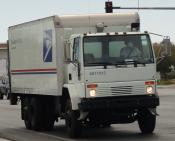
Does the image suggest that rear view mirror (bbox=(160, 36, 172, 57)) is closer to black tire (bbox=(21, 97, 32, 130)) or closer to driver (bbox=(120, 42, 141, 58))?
driver (bbox=(120, 42, 141, 58))

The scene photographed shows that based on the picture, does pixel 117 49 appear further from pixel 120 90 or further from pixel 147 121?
pixel 147 121

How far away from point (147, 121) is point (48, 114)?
368cm

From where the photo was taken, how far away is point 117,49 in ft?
52.5

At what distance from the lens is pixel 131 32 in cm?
1633

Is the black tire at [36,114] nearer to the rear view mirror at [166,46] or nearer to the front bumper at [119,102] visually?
the front bumper at [119,102]

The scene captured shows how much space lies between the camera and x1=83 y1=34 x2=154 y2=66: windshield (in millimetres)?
15836

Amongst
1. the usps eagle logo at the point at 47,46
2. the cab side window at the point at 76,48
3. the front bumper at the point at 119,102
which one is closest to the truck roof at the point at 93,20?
the usps eagle logo at the point at 47,46

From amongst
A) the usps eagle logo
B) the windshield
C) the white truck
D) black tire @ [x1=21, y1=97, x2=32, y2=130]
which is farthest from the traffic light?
the windshield

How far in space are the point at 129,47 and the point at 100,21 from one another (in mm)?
1506

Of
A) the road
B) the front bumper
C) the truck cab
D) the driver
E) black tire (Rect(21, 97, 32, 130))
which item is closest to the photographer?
the front bumper

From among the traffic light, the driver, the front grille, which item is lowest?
the front grille

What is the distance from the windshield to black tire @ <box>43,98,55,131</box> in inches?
139

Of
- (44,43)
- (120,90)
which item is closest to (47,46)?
(44,43)

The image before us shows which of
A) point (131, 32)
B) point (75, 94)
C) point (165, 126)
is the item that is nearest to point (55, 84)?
point (75, 94)
